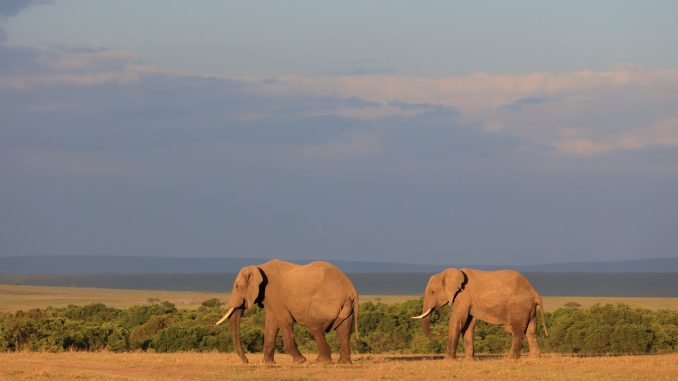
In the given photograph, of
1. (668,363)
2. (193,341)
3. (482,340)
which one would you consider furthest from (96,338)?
(668,363)

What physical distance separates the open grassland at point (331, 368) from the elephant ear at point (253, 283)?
158 cm

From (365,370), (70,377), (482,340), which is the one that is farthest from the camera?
(482,340)

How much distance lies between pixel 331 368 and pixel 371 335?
21.1 metres

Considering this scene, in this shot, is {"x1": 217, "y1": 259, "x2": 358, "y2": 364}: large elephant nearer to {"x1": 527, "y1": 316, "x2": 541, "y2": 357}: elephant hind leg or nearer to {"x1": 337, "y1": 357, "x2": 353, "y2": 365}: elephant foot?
{"x1": 337, "y1": 357, "x2": 353, "y2": 365}: elephant foot

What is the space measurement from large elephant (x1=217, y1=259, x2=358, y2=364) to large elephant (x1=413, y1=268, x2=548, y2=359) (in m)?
2.93

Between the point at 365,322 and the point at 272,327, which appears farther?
the point at 365,322

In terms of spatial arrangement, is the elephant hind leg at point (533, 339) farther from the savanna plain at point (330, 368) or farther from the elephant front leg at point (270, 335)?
the elephant front leg at point (270, 335)

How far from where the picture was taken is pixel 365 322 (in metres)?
51.0

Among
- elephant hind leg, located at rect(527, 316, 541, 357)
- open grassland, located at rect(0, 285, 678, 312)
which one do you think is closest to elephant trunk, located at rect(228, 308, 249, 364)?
elephant hind leg, located at rect(527, 316, 541, 357)

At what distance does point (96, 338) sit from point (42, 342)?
12.4ft

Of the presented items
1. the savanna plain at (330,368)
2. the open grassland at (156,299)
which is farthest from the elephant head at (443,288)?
the open grassland at (156,299)

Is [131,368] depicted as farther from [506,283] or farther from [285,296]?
[506,283]

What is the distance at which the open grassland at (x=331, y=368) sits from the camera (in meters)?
24.8

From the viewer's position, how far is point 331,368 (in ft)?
88.3
